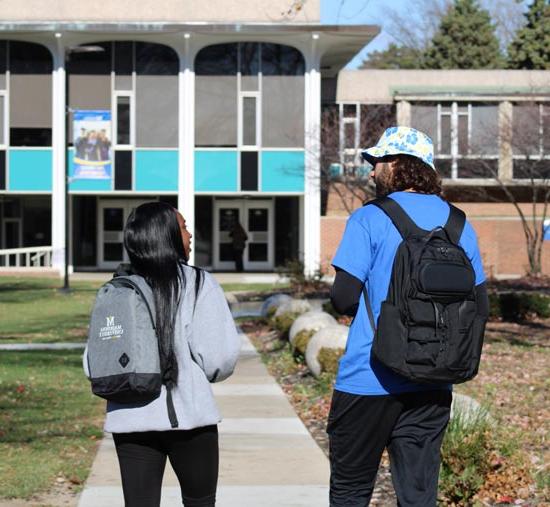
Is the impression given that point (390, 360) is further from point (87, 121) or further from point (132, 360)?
point (87, 121)

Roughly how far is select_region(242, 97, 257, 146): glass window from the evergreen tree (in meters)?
32.2

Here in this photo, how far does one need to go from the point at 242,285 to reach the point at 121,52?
35.2 ft

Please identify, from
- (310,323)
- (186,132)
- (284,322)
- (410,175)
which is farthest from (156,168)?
(410,175)

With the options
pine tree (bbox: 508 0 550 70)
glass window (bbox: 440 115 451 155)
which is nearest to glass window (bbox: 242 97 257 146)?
glass window (bbox: 440 115 451 155)

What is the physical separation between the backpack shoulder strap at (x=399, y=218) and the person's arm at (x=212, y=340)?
70 cm

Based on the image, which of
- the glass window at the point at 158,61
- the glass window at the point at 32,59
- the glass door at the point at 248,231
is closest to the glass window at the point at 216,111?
the glass window at the point at 158,61

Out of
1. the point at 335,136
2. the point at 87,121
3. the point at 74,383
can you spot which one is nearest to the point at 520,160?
the point at 335,136

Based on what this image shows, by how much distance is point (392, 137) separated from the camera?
4637mm

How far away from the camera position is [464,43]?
66375 mm

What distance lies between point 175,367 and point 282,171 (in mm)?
35111

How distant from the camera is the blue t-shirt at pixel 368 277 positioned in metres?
4.39

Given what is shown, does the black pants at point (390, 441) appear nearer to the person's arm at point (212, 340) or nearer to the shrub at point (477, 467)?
the person's arm at point (212, 340)

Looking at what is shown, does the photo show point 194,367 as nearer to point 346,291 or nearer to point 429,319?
point 346,291

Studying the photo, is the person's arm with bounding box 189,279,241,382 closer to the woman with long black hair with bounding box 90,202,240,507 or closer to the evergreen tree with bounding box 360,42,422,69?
the woman with long black hair with bounding box 90,202,240,507
